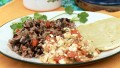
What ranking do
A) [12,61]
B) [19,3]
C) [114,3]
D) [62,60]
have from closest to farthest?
1. [62,60]
2. [12,61]
3. [114,3]
4. [19,3]

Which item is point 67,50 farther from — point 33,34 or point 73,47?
point 33,34

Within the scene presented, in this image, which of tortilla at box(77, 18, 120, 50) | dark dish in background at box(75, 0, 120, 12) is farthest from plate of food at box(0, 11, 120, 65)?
dark dish in background at box(75, 0, 120, 12)

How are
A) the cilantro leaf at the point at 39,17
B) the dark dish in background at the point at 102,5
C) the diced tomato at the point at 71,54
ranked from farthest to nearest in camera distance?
the dark dish in background at the point at 102,5 < the cilantro leaf at the point at 39,17 < the diced tomato at the point at 71,54

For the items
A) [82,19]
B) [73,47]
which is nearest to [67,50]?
[73,47]

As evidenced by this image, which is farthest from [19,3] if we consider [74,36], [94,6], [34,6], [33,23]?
[74,36]

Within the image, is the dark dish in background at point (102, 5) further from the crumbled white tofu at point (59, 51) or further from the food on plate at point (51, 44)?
the crumbled white tofu at point (59, 51)

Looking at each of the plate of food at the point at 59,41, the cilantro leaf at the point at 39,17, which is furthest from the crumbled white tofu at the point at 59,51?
the cilantro leaf at the point at 39,17

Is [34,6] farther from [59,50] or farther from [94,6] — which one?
[59,50]

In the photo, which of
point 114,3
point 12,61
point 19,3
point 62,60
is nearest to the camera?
point 62,60
